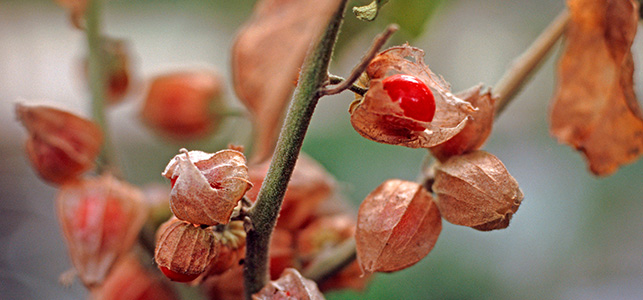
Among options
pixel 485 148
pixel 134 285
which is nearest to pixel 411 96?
pixel 134 285

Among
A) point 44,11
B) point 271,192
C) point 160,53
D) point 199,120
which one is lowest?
point 160,53

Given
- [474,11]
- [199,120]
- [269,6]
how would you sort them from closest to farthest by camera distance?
[269,6], [199,120], [474,11]

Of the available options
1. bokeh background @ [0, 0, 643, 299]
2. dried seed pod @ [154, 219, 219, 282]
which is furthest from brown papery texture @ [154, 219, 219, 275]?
bokeh background @ [0, 0, 643, 299]

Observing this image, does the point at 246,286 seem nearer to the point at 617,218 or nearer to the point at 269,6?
the point at 269,6

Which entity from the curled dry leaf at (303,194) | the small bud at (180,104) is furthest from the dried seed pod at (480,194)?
the small bud at (180,104)

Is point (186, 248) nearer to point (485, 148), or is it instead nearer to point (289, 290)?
point (289, 290)

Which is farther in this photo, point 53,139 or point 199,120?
point 199,120

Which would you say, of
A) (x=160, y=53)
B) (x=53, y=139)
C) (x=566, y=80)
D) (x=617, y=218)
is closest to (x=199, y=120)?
(x=53, y=139)

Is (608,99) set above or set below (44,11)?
above

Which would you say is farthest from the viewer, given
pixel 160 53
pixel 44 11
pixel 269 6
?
pixel 160 53
